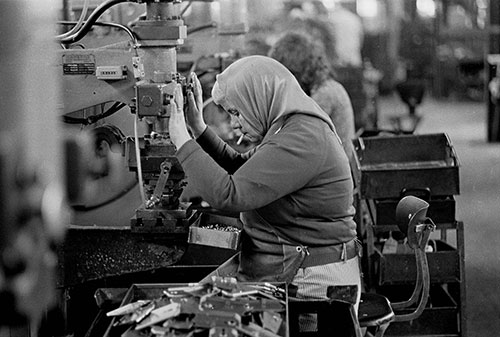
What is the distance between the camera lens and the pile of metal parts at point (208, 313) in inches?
70.9

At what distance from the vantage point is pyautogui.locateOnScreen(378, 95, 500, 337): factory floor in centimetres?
430

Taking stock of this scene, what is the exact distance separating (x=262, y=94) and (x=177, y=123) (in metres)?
0.25

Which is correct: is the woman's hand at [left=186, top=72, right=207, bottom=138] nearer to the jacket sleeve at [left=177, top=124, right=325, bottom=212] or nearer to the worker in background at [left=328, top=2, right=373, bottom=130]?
the jacket sleeve at [left=177, top=124, right=325, bottom=212]

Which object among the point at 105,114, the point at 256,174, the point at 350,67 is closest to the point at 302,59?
the point at 105,114

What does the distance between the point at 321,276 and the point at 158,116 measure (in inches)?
25.9

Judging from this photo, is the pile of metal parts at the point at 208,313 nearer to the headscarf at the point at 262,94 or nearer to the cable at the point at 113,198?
the headscarf at the point at 262,94

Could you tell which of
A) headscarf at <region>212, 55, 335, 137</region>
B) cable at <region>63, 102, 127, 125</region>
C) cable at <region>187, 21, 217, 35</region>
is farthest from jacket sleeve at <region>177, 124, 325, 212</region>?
cable at <region>187, 21, 217, 35</region>

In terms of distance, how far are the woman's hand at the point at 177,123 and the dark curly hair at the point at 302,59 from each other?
1.85m

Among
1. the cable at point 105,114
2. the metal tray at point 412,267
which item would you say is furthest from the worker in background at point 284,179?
the metal tray at point 412,267

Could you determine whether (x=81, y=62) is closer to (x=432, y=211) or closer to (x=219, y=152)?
(x=219, y=152)

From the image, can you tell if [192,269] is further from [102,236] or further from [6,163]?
[6,163]

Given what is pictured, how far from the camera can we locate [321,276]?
244 centimetres

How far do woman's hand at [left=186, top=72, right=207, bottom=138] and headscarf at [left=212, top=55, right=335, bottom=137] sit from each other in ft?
0.92

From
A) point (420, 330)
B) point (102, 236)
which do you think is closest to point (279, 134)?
point (102, 236)
